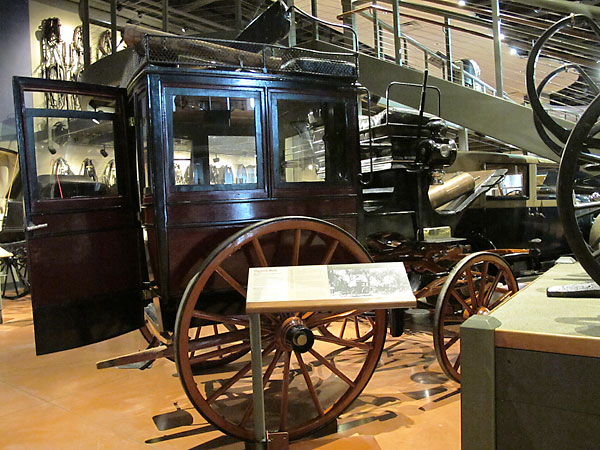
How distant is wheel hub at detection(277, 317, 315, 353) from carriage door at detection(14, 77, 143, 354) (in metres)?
1.18

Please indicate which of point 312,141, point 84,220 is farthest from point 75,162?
point 312,141

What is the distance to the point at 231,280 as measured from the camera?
2631 millimetres

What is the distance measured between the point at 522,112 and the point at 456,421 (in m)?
3.95

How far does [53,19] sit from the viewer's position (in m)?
8.15

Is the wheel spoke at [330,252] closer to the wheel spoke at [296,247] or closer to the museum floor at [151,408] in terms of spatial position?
the wheel spoke at [296,247]

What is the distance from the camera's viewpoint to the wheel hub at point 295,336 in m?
2.56

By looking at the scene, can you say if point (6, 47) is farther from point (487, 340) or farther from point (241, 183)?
point (487, 340)

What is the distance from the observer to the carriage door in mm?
2895

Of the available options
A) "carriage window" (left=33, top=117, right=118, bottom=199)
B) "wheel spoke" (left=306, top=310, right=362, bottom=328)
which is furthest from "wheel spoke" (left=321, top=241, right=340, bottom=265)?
"carriage window" (left=33, top=117, right=118, bottom=199)

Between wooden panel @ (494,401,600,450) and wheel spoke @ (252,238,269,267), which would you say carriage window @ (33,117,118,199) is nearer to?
wheel spoke @ (252,238,269,267)

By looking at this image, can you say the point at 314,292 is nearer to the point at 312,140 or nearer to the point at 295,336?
the point at 295,336

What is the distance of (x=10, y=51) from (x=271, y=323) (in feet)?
24.2

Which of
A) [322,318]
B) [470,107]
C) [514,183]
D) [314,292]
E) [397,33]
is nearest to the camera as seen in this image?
[314,292]

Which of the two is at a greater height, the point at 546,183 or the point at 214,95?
the point at 214,95
